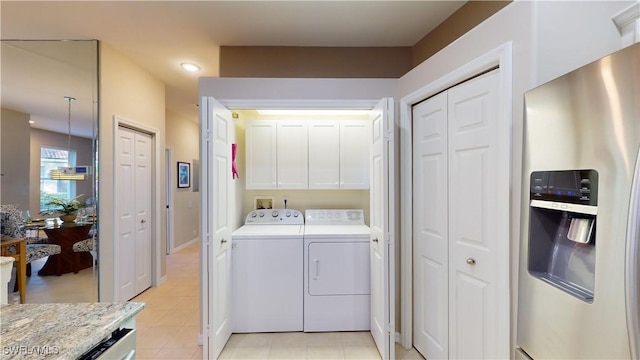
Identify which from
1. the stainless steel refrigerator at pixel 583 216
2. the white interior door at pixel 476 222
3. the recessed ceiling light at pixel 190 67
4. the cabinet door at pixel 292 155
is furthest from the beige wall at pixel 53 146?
the stainless steel refrigerator at pixel 583 216

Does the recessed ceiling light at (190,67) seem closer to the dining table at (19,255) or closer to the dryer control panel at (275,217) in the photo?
the dryer control panel at (275,217)

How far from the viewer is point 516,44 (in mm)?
1296

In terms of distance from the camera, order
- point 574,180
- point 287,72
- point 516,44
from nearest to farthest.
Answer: point 574,180, point 516,44, point 287,72

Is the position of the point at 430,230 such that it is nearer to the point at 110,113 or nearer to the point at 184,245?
the point at 110,113

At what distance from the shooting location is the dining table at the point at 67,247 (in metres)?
2.64

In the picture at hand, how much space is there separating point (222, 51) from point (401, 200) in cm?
219

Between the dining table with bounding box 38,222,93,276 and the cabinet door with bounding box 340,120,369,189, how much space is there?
8.84ft

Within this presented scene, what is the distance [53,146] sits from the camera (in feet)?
8.42

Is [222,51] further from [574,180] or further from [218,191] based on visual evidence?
[574,180]

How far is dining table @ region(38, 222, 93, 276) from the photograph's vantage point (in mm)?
2641

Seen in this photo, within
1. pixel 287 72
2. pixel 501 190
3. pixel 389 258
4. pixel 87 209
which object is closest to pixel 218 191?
pixel 287 72

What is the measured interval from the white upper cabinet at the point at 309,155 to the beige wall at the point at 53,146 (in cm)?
159

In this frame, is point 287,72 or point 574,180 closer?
point 574,180

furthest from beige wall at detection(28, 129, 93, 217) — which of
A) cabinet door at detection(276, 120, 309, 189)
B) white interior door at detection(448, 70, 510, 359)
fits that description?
white interior door at detection(448, 70, 510, 359)
